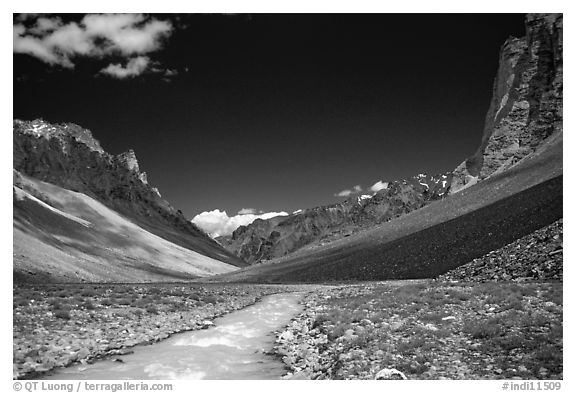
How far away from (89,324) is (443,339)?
49.7 ft

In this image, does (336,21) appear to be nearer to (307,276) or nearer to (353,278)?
(353,278)

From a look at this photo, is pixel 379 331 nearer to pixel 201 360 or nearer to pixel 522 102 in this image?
pixel 201 360

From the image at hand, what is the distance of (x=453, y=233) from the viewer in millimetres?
57875

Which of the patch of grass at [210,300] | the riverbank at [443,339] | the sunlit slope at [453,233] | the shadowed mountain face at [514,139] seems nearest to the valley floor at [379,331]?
the riverbank at [443,339]

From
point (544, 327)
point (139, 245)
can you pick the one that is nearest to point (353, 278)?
point (544, 327)

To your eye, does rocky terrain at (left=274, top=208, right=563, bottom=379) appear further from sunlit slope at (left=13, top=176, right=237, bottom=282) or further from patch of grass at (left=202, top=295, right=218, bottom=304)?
sunlit slope at (left=13, top=176, right=237, bottom=282)

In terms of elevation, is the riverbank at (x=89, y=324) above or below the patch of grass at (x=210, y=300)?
above

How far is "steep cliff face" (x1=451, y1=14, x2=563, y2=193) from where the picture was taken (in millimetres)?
143750

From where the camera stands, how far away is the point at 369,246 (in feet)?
242

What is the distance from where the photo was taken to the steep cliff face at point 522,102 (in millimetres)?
A: 143750

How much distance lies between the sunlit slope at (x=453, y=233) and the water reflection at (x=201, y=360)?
36.5 metres

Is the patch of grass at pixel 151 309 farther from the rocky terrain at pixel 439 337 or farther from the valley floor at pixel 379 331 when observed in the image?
the rocky terrain at pixel 439 337

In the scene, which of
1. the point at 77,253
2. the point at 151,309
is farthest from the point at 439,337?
the point at 77,253

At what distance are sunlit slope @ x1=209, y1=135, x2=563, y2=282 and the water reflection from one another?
1435 inches
